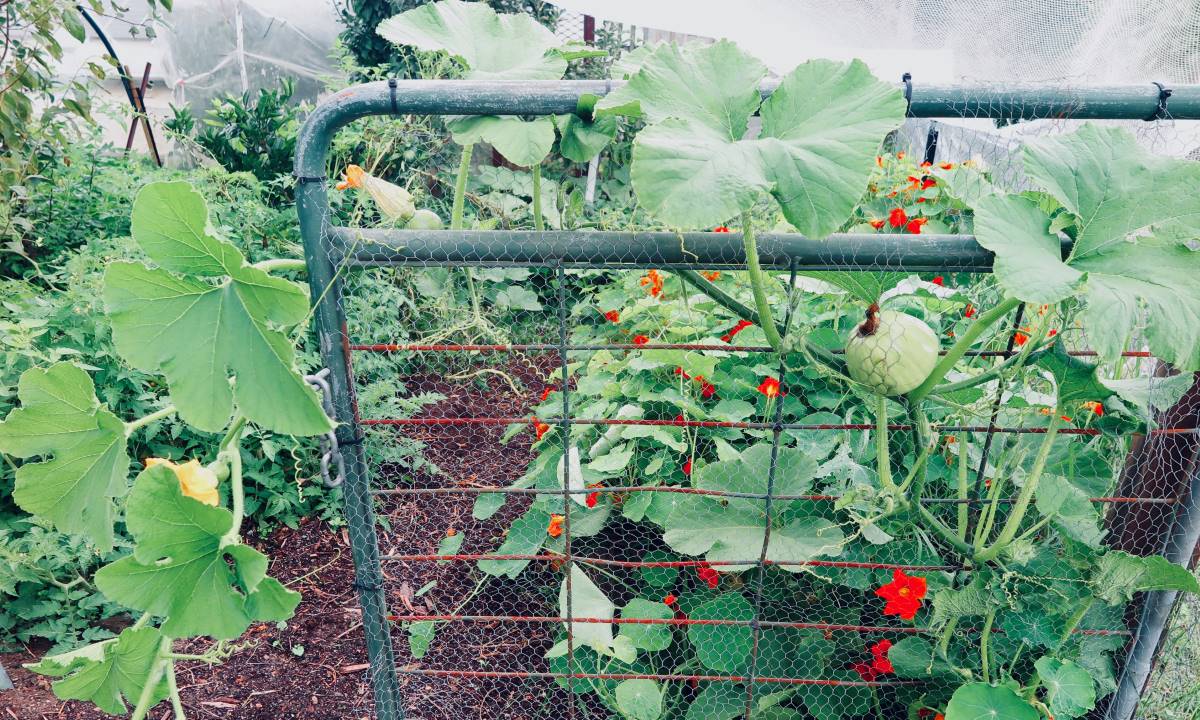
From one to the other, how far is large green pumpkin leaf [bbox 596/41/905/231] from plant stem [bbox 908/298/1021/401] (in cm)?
31

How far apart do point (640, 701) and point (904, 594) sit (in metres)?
0.58

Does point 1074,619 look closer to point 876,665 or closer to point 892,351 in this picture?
point 876,665

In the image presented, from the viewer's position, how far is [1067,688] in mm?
1363

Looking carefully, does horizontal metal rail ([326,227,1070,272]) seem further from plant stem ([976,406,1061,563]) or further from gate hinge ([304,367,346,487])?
plant stem ([976,406,1061,563])

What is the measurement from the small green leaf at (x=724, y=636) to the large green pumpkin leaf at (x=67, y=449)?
3.66 feet

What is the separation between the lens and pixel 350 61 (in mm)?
4738

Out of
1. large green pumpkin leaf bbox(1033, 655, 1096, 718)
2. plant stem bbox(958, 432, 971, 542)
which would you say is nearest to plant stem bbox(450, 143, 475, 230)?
plant stem bbox(958, 432, 971, 542)

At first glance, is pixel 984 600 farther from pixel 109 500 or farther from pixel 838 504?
pixel 109 500

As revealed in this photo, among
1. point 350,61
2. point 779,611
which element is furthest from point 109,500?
point 350,61

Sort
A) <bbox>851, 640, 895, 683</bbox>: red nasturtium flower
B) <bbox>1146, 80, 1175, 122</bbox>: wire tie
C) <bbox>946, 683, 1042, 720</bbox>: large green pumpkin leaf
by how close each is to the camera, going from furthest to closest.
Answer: <bbox>851, 640, 895, 683</bbox>: red nasturtium flower, <bbox>946, 683, 1042, 720</bbox>: large green pumpkin leaf, <bbox>1146, 80, 1175, 122</bbox>: wire tie

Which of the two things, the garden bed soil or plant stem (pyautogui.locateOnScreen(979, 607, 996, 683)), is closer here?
plant stem (pyautogui.locateOnScreen(979, 607, 996, 683))

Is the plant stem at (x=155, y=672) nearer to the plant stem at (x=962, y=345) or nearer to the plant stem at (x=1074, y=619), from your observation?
the plant stem at (x=962, y=345)

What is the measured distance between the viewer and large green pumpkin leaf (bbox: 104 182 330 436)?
3.39 feet

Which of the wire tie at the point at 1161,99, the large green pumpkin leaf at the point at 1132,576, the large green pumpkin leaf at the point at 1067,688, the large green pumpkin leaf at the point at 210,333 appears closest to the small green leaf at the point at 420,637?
the large green pumpkin leaf at the point at 210,333
